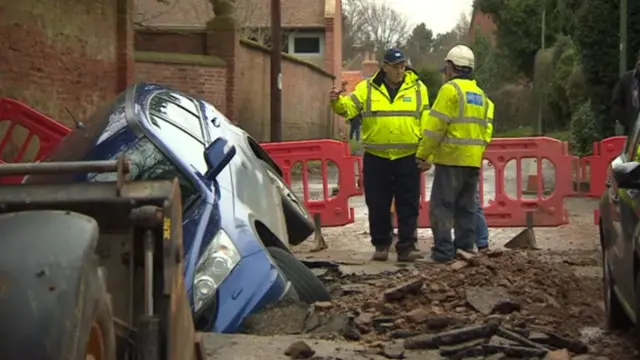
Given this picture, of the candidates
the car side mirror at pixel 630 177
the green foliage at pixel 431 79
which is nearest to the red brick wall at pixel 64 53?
the car side mirror at pixel 630 177

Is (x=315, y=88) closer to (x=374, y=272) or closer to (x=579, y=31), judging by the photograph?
(x=579, y=31)

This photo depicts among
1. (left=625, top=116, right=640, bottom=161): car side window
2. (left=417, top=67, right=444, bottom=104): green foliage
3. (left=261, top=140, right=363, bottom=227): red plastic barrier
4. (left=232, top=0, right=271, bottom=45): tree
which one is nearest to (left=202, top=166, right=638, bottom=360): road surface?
(left=625, top=116, right=640, bottom=161): car side window

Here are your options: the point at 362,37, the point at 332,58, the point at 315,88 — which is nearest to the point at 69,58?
the point at 315,88

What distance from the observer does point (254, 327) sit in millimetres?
5957

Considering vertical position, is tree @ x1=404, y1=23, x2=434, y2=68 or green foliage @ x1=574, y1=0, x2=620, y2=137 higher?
tree @ x1=404, y1=23, x2=434, y2=68

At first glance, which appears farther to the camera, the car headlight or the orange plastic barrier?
the orange plastic barrier

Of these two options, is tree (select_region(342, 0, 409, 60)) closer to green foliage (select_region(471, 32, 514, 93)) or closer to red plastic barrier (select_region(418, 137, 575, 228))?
green foliage (select_region(471, 32, 514, 93))

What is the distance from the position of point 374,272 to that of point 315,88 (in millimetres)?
28624

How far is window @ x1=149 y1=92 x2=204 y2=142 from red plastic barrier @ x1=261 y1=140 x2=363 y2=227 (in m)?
4.28

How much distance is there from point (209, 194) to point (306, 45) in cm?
4459

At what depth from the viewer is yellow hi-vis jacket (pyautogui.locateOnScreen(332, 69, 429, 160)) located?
9.77 metres

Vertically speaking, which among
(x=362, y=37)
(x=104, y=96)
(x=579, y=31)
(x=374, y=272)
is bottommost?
(x=374, y=272)

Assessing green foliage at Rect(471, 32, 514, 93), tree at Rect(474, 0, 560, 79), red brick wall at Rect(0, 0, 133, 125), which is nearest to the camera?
red brick wall at Rect(0, 0, 133, 125)

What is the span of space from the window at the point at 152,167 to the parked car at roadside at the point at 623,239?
7.84 ft
